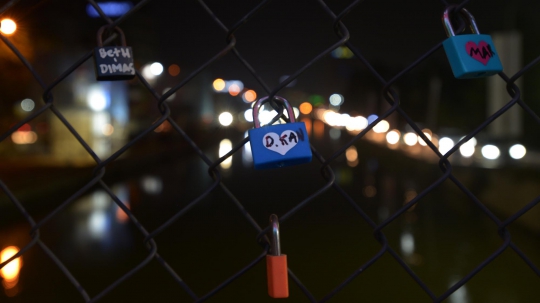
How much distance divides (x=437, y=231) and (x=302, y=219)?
191 cm

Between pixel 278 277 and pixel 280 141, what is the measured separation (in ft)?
0.79

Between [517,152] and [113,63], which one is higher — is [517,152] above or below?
above

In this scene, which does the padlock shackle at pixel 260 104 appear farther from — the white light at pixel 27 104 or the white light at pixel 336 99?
the white light at pixel 336 99

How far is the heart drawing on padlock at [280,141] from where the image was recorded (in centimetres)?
88

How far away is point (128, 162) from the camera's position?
55.5 feet

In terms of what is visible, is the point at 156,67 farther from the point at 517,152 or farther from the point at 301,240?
the point at 517,152

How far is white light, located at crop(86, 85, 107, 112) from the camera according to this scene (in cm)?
1611

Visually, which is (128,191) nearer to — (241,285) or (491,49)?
(241,285)

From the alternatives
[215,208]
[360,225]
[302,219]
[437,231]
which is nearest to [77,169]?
[215,208]

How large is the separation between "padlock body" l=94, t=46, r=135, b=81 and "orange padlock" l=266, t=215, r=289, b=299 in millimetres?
367

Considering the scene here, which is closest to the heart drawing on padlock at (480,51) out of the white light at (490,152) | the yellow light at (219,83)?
the yellow light at (219,83)

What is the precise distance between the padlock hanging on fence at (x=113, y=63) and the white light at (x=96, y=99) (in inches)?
630

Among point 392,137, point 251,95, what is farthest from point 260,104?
point 392,137

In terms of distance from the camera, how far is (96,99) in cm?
1650
